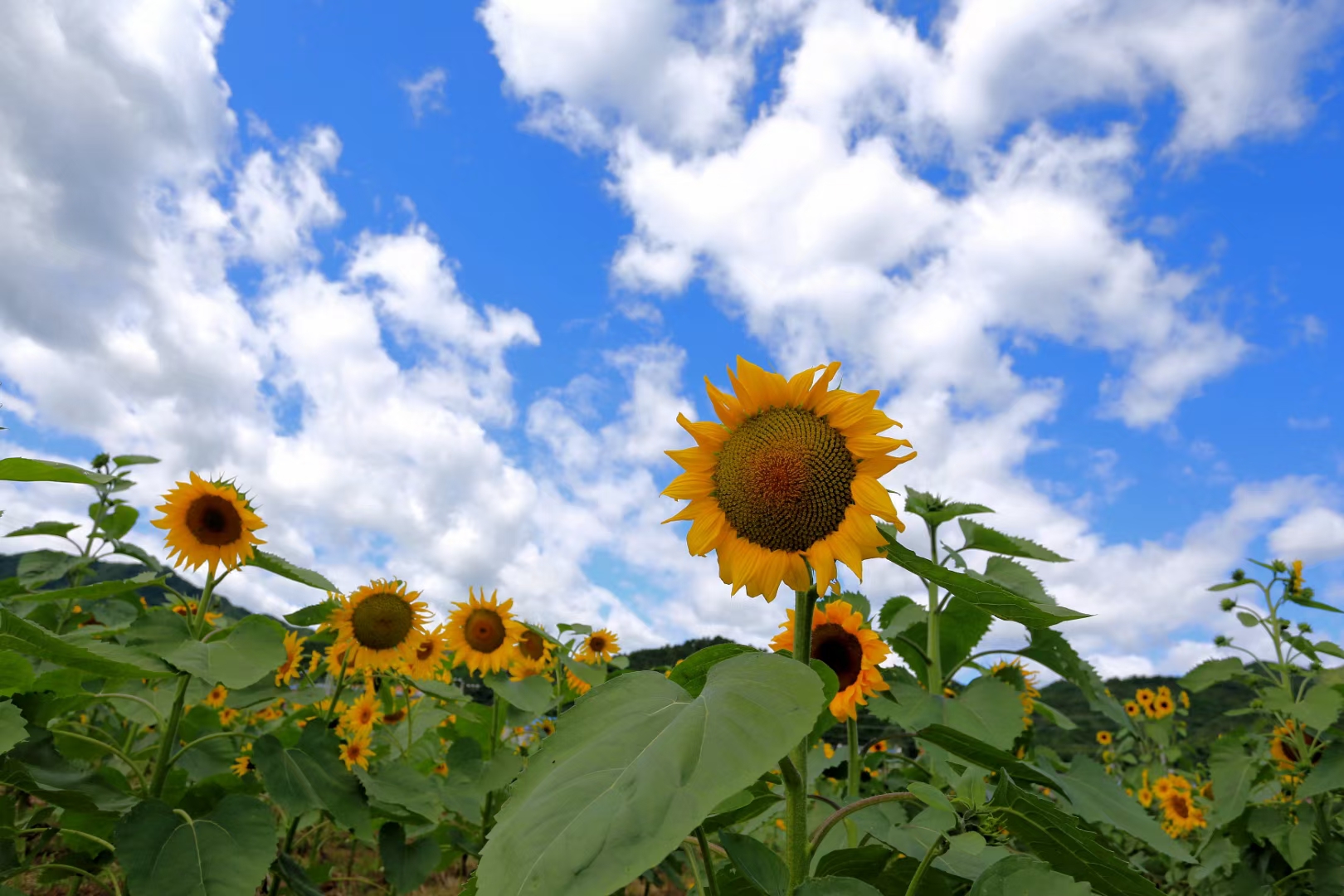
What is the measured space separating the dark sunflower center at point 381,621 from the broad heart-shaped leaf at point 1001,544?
3.44 m

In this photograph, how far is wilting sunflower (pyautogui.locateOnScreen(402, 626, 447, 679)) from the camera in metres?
5.02

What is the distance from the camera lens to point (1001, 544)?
2746 mm

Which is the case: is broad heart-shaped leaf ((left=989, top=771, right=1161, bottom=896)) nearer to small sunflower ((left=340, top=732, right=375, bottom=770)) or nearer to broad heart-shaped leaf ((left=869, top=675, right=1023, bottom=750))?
broad heart-shaped leaf ((left=869, top=675, right=1023, bottom=750))

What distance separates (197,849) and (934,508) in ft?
9.70

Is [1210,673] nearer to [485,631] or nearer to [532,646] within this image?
[532,646]

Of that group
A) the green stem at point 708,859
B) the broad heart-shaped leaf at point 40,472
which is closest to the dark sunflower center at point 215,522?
the broad heart-shaped leaf at point 40,472

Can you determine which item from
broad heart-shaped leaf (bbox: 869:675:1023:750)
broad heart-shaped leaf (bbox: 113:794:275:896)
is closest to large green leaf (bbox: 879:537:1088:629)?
broad heart-shaped leaf (bbox: 869:675:1023:750)

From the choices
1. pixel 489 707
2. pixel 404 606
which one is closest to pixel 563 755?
pixel 404 606

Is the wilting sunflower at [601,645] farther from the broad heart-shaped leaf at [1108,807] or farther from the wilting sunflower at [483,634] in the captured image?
the broad heart-shaped leaf at [1108,807]

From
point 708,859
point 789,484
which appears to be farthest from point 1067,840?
point 789,484

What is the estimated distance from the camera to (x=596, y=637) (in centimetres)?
684

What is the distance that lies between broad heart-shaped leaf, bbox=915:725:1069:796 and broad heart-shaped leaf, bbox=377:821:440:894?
3140 millimetres

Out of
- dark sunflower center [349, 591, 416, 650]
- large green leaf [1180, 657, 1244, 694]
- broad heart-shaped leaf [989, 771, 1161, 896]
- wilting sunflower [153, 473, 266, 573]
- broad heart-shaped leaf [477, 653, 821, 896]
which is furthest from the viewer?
large green leaf [1180, 657, 1244, 694]

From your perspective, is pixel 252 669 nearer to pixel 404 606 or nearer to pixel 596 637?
pixel 404 606
